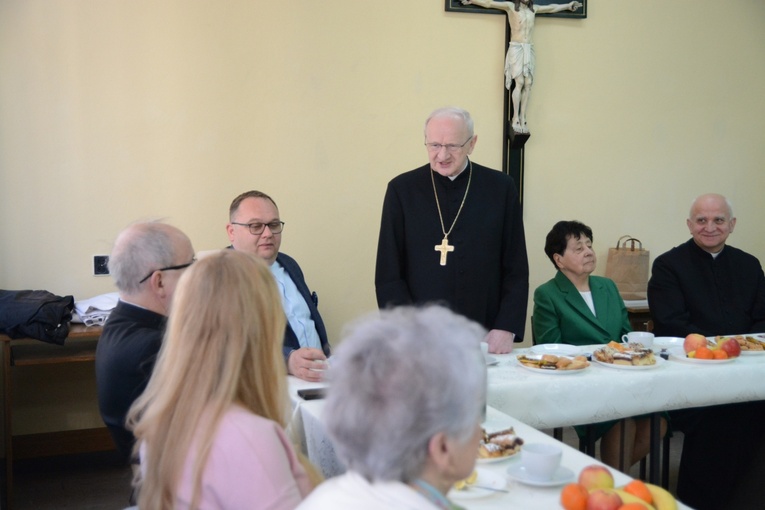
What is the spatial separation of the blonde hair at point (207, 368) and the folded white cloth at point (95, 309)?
2.44 metres

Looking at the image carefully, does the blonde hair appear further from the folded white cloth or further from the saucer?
the folded white cloth

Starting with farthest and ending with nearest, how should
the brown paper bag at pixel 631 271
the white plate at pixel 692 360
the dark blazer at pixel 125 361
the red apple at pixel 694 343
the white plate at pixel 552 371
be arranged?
the brown paper bag at pixel 631 271 → the red apple at pixel 694 343 → the white plate at pixel 692 360 → the white plate at pixel 552 371 → the dark blazer at pixel 125 361

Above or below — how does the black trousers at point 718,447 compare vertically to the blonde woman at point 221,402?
→ below

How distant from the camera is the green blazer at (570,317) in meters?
3.80

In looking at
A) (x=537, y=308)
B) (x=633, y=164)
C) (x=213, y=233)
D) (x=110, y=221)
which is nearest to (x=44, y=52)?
(x=110, y=221)

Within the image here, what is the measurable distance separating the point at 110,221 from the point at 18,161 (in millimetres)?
549

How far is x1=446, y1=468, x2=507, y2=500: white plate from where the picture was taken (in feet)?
5.44

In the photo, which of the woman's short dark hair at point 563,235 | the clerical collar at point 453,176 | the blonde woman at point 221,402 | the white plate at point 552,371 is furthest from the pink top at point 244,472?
the woman's short dark hair at point 563,235

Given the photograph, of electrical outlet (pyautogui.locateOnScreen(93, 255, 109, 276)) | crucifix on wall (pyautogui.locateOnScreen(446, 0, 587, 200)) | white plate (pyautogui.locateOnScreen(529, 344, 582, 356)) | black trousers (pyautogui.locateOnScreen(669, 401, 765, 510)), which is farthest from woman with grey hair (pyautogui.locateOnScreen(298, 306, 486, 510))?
crucifix on wall (pyautogui.locateOnScreen(446, 0, 587, 200))

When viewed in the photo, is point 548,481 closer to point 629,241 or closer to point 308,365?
point 308,365

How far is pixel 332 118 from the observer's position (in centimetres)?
473

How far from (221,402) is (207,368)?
8 cm

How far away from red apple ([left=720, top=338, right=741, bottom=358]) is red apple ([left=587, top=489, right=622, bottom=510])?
1801mm

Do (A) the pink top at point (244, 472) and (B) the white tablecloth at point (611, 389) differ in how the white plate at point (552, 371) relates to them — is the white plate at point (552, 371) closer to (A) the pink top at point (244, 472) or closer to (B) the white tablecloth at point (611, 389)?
(B) the white tablecloth at point (611, 389)
